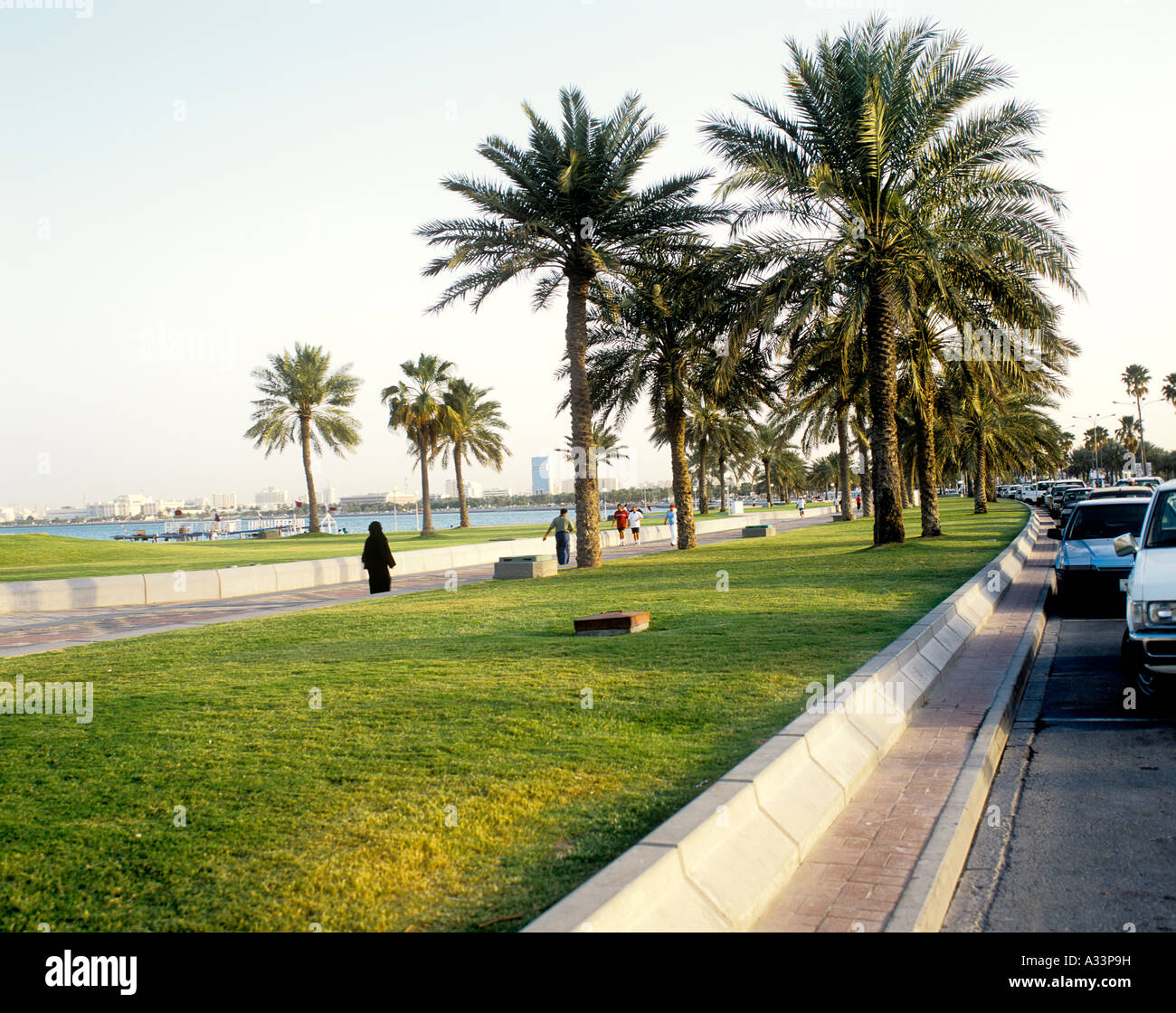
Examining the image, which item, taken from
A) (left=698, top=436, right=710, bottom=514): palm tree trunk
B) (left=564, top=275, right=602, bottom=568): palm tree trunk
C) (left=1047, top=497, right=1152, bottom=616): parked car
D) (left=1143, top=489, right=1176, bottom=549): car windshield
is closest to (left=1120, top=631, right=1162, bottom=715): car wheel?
(left=1143, top=489, right=1176, bottom=549): car windshield

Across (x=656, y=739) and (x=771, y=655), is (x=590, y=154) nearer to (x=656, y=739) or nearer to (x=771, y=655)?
(x=771, y=655)

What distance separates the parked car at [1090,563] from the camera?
13047mm

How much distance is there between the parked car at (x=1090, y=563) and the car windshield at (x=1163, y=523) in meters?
3.71

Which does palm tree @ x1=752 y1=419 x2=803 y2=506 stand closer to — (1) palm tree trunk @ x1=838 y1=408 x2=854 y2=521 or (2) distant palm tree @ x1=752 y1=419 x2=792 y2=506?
(2) distant palm tree @ x1=752 y1=419 x2=792 y2=506

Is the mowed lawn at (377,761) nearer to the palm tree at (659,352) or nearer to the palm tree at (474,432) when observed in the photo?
the palm tree at (659,352)

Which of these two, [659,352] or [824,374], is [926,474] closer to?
[824,374]

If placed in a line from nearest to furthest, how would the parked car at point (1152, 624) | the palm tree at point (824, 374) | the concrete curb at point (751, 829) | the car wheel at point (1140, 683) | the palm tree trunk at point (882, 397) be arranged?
the concrete curb at point (751, 829) < the parked car at point (1152, 624) < the car wheel at point (1140, 683) < the palm tree trunk at point (882, 397) < the palm tree at point (824, 374)

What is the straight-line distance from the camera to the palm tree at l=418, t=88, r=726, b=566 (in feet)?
70.0

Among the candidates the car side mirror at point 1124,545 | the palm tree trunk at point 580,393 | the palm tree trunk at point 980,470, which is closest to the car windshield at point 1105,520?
the car side mirror at point 1124,545

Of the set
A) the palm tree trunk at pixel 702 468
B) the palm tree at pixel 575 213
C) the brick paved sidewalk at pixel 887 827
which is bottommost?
the brick paved sidewalk at pixel 887 827

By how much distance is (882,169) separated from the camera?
68.8ft

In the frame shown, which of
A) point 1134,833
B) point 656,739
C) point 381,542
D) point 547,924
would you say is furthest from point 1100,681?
point 381,542

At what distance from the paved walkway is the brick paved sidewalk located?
1025 cm
